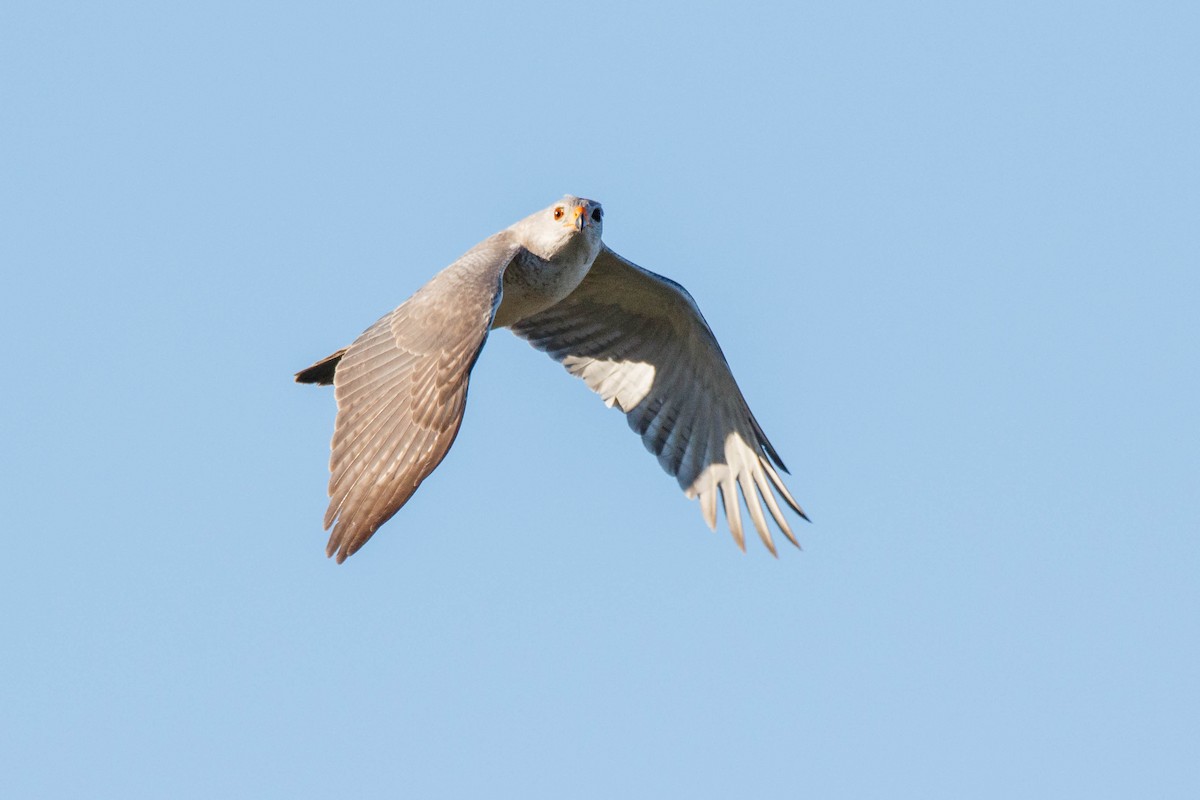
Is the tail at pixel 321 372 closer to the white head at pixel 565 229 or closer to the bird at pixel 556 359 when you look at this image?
the bird at pixel 556 359

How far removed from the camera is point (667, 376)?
14336 mm

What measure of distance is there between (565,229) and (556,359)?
2.30m

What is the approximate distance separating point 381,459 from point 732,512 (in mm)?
3937

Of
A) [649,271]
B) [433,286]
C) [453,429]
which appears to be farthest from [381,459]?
[649,271]

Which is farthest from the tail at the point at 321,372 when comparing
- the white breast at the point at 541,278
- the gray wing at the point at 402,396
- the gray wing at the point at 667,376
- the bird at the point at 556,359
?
the gray wing at the point at 667,376

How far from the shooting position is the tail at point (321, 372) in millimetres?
12586

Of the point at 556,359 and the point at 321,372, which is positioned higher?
the point at 556,359

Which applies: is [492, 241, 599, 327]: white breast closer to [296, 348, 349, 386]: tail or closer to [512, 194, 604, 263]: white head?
[512, 194, 604, 263]: white head

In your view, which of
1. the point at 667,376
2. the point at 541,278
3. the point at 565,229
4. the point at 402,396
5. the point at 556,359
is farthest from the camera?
the point at 556,359

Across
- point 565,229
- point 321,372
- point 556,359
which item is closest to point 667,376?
point 556,359

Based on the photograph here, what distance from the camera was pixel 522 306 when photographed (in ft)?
42.5

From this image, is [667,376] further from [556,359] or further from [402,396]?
[402,396]

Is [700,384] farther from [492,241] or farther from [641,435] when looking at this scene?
[492,241]

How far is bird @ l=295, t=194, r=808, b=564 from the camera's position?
10.6 m
